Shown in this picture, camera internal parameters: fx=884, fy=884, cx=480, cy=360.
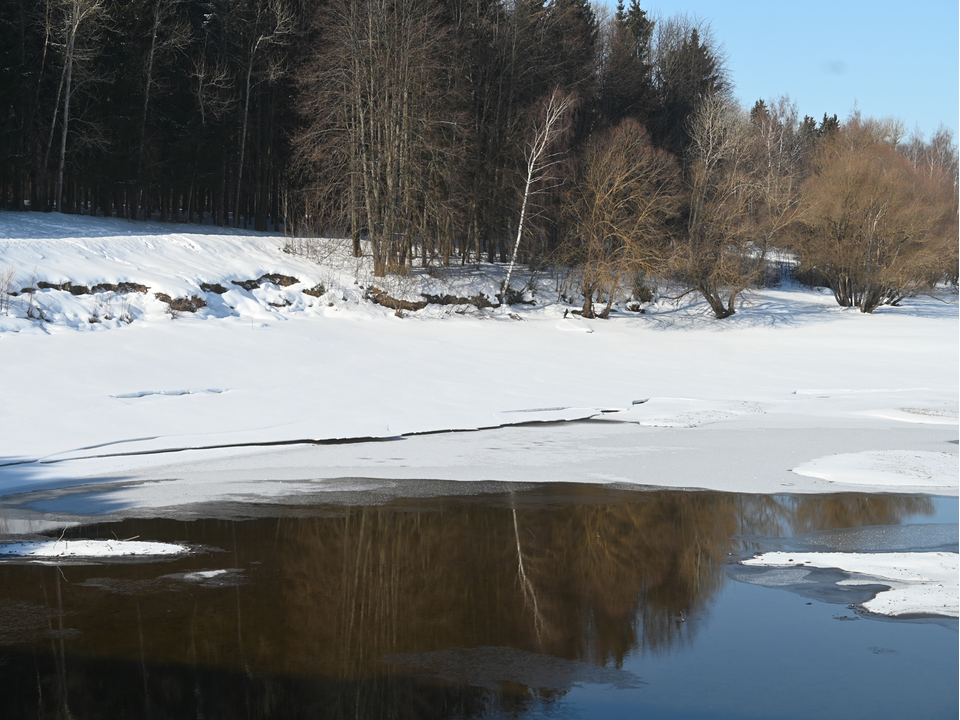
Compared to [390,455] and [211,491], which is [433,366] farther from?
[211,491]

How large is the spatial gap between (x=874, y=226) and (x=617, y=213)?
14.7 m

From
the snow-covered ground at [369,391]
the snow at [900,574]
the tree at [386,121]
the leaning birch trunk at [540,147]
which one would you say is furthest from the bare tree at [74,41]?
the snow at [900,574]

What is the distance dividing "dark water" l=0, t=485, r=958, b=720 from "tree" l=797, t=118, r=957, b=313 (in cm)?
3436

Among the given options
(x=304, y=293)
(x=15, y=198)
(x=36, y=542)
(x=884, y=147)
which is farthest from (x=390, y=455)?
(x=884, y=147)

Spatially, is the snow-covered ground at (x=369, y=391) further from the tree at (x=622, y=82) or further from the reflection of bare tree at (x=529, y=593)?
the tree at (x=622, y=82)

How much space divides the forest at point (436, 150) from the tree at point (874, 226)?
11 cm

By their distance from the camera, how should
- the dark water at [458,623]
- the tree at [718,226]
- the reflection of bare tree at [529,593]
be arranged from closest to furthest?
1. the dark water at [458,623]
2. the reflection of bare tree at [529,593]
3. the tree at [718,226]

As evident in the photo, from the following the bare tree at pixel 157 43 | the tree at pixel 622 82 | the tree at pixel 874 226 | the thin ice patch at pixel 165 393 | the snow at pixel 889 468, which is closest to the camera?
the snow at pixel 889 468

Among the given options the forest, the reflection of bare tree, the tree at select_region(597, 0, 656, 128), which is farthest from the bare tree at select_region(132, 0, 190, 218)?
the reflection of bare tree

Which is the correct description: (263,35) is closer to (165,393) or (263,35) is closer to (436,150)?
(436,150)

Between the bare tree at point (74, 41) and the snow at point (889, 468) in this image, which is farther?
the bare tree at point (74, 41)

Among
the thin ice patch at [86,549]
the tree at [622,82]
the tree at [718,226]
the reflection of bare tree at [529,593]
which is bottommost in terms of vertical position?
the thin ice patch at [86,549]

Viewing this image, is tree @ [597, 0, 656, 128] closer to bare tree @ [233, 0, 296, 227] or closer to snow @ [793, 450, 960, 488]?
bare tree @ [233, 0, 296, 227]

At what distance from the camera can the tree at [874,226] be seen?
1575 inches
